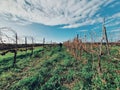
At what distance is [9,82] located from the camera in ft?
35.8

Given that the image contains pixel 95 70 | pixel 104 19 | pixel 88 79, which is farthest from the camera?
pixel 104 19

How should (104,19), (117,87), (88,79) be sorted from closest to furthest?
(117,87) < (88,79) < (104,19)

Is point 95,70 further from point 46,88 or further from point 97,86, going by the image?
point 46,88

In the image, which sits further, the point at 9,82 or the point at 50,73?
the point at 50,73

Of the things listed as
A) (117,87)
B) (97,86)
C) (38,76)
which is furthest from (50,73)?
(117,87)

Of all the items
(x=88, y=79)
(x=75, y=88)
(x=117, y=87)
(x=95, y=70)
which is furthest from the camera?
(x=95, y=70)

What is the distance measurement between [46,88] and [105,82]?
3373mm

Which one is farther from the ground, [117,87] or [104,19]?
[104,19]

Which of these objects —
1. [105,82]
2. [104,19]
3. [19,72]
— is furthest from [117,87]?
[19,72]

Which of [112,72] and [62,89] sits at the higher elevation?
[112,72]

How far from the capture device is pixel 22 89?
9.39 metres

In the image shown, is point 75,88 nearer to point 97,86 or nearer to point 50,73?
point 97,86

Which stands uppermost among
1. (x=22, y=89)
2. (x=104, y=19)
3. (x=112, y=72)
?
(x=104, y=19)

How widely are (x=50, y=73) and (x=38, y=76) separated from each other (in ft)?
4.00
